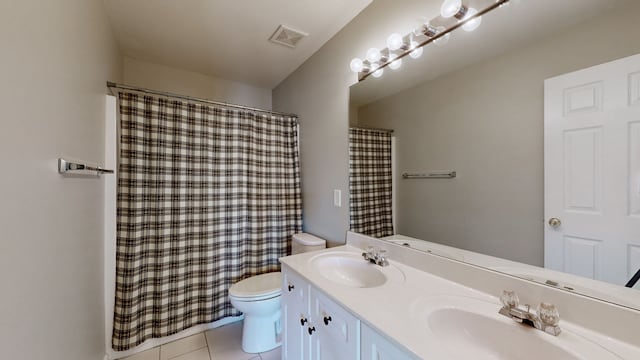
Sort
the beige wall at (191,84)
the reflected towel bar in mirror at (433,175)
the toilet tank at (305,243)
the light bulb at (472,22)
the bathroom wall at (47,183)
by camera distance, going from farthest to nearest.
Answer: the beige wall at (191,84) → the toilet tank at (305,243) → the reflected towel bar in mirror at (433,175) → the light bulb at (472,22) → the bathroom wall at (47,183)

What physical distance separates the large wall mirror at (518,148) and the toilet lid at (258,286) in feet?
3.37

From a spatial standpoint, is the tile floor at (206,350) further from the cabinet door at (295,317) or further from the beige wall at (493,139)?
the beige wall at (493,139)

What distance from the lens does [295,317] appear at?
4.15 ft

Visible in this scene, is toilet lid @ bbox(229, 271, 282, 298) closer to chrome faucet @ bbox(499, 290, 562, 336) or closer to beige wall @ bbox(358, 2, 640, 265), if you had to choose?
beige wall @ bbox(358, 2, 640, 265)

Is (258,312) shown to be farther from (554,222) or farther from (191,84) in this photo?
(191,84)

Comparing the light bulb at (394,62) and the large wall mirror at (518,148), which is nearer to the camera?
the large wall mirror at (518,148)

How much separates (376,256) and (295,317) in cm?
54

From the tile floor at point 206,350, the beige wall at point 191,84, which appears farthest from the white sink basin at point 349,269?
the beige wall at point 191,84

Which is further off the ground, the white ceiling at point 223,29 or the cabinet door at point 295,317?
the white ceiling at point 223,29

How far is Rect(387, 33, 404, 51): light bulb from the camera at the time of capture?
1298 millimetres

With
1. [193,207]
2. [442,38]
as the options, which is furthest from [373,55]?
[193,207]

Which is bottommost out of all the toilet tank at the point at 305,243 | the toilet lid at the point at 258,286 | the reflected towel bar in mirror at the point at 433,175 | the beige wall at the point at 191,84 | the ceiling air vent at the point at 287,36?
the toilet lid at the point at 258,286

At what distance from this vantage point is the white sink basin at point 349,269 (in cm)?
125

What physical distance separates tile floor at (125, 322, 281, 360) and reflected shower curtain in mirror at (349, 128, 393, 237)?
3.80ft
